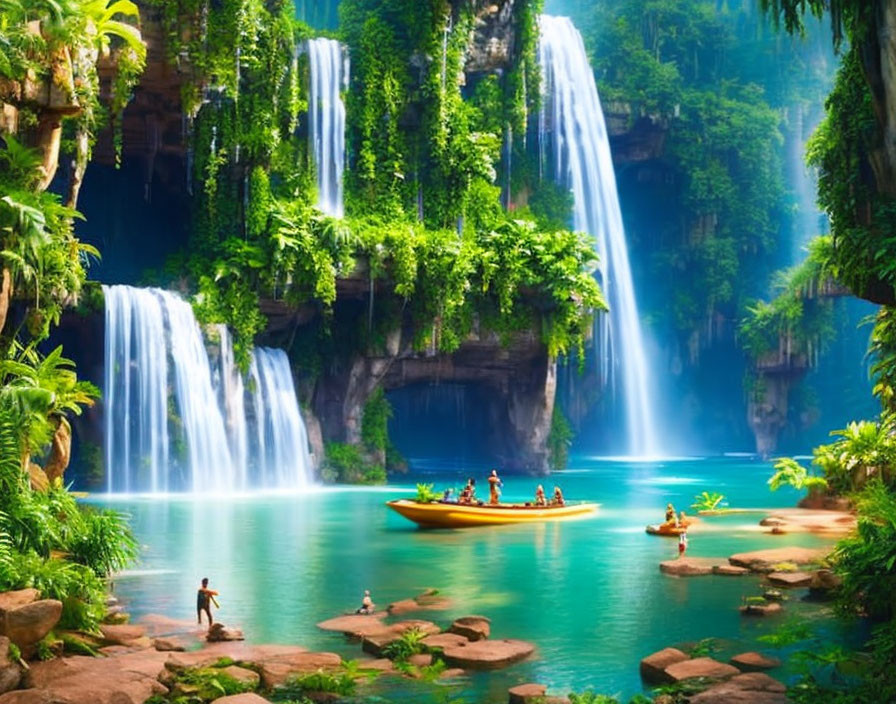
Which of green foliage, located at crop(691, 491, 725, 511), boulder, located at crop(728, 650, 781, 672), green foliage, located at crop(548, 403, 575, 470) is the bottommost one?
boulder, located at crop(728, 650, 781, 672)

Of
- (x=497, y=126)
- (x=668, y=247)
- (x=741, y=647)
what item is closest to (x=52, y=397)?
(x=741, y=647)

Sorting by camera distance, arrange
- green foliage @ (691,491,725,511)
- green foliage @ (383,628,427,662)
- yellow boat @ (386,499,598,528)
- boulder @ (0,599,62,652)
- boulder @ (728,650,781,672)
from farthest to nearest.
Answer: green foliage @ (691,491,725,511), yellow boat @ (386,499,598,528), green foliage @ (383,628,427,662), boulder @ (728,650,781,672), boulder @ (0,599,62,652)

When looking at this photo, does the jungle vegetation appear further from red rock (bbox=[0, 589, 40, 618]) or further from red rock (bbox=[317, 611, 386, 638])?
red rock (bbox=[317, 611, 386, 638])

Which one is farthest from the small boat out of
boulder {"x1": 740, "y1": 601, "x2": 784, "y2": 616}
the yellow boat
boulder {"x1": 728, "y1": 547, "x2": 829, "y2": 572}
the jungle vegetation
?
the jungle vegetation

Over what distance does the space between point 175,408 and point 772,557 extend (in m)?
18.6

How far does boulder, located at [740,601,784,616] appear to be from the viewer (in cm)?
1341

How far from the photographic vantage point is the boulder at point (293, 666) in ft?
33.4

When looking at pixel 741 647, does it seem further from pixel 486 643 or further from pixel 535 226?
pixel 535 226

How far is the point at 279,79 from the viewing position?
114 ft

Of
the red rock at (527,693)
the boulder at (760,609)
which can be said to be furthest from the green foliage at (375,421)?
the red rock at (527,693)

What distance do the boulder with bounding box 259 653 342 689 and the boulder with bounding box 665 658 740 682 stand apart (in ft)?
10.4

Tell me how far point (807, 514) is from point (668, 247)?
108 ft

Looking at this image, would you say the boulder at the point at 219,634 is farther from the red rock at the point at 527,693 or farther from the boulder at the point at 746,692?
the boulder at the point at 746,692

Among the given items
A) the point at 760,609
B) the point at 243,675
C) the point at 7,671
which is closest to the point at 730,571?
the point at 760,609
